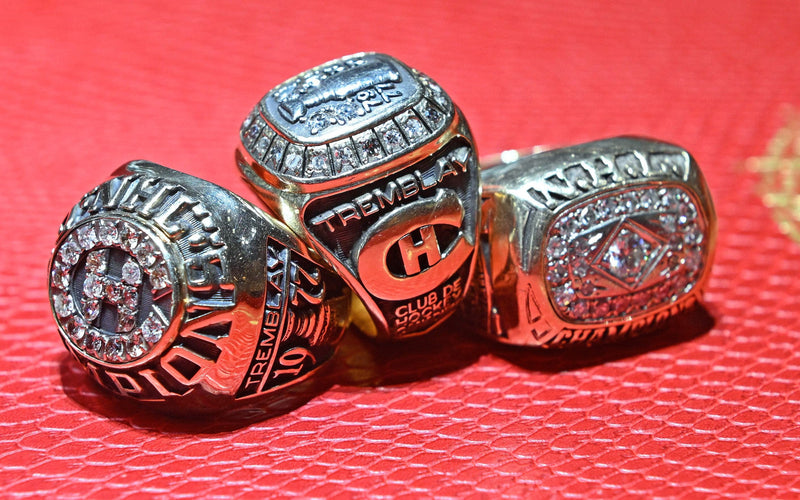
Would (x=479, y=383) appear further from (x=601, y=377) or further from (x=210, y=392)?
(x=210, y=392)

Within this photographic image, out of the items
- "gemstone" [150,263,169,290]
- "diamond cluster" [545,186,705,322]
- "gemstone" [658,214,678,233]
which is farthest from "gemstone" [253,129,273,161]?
"gemstone" [658,214,678,233]

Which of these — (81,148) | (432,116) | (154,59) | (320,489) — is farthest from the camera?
(154,59)

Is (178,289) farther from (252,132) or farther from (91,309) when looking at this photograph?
(252,132)

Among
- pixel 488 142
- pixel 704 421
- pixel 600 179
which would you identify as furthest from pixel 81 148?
pixel 704 421

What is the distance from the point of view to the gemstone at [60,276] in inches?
49.3

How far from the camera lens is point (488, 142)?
2.23 meters

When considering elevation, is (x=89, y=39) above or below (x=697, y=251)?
above

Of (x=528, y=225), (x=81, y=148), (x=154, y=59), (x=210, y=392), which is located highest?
(x=154, y=59)

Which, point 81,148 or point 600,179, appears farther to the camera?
point 81,148

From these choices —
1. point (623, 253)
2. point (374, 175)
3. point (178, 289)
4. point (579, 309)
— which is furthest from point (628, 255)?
point (178, 289)

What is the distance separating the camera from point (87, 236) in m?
1.22

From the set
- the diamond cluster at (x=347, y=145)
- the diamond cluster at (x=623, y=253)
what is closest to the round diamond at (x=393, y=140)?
the diamond cluster at (x=347, y=145)

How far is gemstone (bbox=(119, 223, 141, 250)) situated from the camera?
46.8 inches

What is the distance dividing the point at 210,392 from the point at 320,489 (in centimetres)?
21
